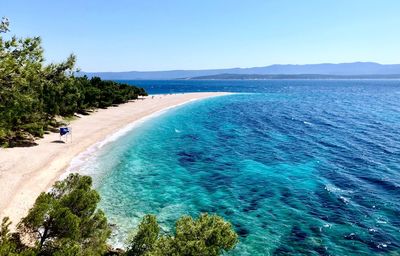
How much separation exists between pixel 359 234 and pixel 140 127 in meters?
57.5

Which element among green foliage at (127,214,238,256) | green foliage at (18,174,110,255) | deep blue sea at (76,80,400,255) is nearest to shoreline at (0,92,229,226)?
deep blue sea at (76,80,400,255)

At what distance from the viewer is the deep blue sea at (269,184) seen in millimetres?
27656

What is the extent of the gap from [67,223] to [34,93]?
3369cm

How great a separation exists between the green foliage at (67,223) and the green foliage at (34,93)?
7679 mm

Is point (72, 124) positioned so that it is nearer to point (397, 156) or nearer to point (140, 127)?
point (140, 127)

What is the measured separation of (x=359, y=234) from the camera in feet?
91.6

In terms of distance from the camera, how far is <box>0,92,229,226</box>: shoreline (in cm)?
3122

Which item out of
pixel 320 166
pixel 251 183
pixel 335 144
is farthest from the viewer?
pixel 335 144

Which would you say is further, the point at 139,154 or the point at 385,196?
the point at 139,154

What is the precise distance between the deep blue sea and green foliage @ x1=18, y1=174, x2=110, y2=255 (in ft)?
21.7

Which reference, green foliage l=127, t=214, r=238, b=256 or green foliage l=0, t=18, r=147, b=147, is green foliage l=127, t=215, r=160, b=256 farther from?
green foliage l=0, t=18, r=147, b=147

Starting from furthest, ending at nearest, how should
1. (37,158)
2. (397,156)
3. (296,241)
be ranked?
(397,156), (37,158), (296,241)

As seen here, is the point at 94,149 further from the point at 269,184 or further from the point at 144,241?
the point at 144,241

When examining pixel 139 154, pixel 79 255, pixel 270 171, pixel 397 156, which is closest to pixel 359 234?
pixel 270 171
